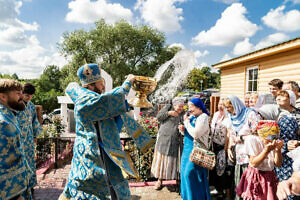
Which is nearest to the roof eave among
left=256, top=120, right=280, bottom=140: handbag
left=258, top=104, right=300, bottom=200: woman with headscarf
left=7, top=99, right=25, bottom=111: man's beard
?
left=258, top=104, right=300, bottom=200: woman with headscarf

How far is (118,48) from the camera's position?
23109 mm

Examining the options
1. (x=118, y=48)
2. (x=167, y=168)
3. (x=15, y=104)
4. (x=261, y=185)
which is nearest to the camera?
(x=15, y=104)

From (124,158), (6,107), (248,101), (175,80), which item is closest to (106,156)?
(124,158)

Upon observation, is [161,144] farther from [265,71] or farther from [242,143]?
[265,71]

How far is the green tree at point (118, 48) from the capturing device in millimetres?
22156

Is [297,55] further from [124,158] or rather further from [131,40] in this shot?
[131,40]

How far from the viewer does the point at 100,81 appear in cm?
225

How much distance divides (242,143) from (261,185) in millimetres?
706

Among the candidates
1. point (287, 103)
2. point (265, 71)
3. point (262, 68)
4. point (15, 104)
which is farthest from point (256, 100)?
point (262, 68)

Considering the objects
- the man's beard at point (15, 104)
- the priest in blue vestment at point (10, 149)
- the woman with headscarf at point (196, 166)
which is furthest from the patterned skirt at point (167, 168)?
the man's beard at point (15, 104)

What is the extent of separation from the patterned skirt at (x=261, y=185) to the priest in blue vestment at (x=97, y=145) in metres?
1.56

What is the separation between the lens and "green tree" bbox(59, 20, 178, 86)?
22.2 m

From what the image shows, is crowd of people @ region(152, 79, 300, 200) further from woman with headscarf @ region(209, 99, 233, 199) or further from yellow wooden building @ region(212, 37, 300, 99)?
yellow wooden building @ region(212, 37, 300, 99)

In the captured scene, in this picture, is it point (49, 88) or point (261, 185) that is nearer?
point (261, 185)
